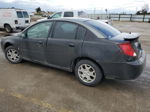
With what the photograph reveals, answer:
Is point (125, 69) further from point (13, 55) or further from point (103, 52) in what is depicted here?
point (13, 55)

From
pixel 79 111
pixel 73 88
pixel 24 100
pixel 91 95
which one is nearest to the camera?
pixel 79 111

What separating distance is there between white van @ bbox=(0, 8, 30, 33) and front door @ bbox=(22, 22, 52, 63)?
311 inches

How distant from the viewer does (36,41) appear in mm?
3857

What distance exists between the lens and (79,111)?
2.46 metres

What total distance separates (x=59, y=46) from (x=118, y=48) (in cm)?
143

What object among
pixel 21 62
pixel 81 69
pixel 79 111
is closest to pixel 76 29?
pixel 81 69

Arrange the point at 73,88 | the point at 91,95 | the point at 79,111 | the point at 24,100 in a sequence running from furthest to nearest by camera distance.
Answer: the point at 73,88 → the point at 91,95 → the point at 24,100 → the point at 79,111

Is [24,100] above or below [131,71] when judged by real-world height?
below

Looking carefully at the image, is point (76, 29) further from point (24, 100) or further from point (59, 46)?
point (24, 100)

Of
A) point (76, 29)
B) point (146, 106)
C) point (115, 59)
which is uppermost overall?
point (76, 29)

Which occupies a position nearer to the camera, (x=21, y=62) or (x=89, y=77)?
(x=89, y=77)

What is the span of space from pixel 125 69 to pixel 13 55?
11.6 ft

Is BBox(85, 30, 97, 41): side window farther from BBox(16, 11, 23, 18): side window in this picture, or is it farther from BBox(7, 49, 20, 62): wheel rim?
BBox(16, 11, 23, 18): side window

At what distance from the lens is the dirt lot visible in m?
2.55
